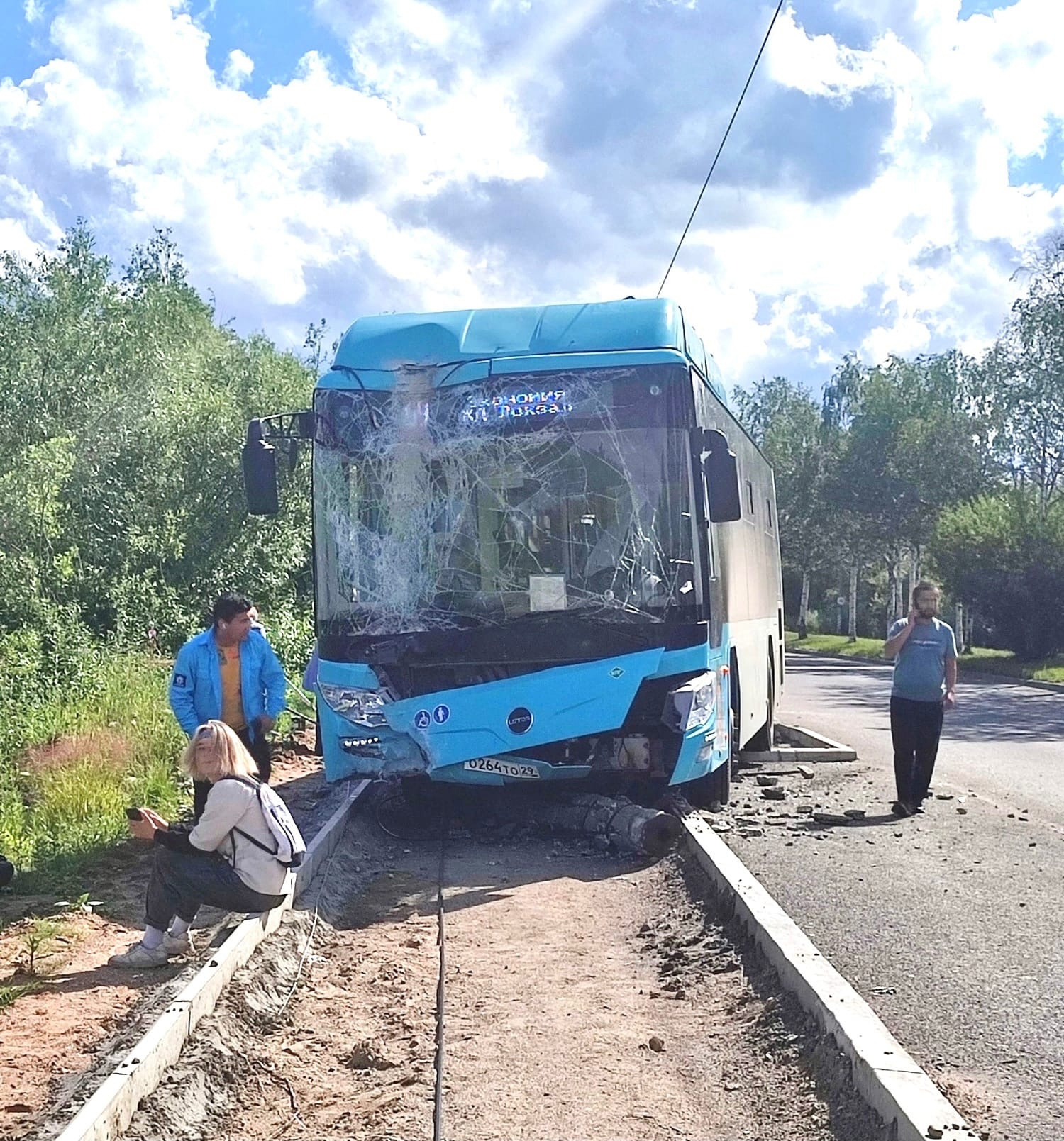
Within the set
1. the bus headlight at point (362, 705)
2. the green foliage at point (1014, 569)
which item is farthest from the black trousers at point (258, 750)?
the green foliage at point (1014, 569)

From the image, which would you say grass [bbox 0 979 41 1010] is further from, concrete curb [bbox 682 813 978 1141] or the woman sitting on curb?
concrete curb [bbox 682 813 978 1141]

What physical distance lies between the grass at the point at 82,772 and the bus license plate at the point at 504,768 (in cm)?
267

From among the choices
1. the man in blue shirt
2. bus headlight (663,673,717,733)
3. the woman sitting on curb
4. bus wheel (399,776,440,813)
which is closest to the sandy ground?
the woman sitting on curb

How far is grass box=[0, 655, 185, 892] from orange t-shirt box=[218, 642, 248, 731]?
1452mm

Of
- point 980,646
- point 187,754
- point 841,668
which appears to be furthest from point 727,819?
point 980,646

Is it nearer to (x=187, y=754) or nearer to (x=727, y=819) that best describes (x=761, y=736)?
(x=727, y=819)

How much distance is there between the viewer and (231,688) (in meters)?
8.61

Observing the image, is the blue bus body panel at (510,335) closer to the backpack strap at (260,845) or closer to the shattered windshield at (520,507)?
the shattered windshield at (520,507)

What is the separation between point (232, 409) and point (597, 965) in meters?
18.8

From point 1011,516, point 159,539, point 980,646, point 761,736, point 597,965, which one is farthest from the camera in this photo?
point 980,646

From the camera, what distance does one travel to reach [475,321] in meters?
9.71

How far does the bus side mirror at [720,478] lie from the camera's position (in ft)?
30.2

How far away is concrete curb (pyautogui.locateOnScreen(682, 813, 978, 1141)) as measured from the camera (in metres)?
4.07

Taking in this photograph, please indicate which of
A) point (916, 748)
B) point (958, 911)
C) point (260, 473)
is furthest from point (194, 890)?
point (916, 748)
